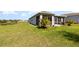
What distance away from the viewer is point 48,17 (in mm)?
2049

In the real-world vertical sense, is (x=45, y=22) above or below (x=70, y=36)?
above

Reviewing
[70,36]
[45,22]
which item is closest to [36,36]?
[45,22]

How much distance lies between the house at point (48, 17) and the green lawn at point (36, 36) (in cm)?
7

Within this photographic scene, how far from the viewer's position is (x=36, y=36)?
81.4 inches

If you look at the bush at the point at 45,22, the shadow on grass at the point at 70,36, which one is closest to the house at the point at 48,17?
the bush at the point at 45,22

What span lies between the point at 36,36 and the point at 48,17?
12.0 inches

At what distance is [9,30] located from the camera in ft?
6.68

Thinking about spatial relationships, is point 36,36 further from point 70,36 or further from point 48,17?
point 70,36

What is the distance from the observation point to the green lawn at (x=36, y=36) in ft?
6.68

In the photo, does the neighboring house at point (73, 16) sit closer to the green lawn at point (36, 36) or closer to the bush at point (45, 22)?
the green lawn at point (36, 36)
